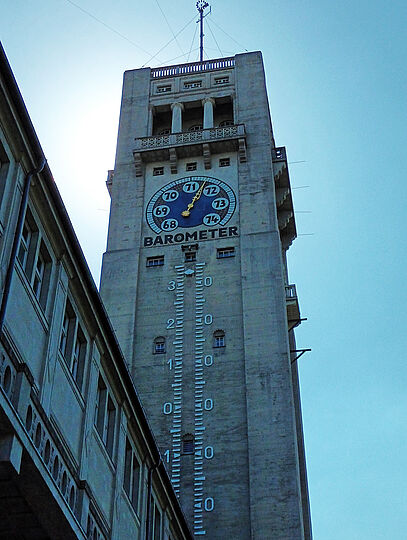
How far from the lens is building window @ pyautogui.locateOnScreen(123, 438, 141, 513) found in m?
26.6

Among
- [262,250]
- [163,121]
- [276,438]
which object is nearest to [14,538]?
[276,438]

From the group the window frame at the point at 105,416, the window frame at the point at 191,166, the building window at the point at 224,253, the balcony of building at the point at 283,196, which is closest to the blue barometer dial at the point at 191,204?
the window frame at the point at 191,166

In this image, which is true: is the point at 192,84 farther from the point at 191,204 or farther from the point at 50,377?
the point at 50,377

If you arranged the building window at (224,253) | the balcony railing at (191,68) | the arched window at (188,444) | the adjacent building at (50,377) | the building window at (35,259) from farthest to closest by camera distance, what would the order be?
the balcony railing at (191,68) < the building window at (224,253) < the arched window at (188,444) < the building window at (35,259) < the adjacent building at (50,377)

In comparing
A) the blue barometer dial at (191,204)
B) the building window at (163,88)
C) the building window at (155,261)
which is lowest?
the building window at (155,261)

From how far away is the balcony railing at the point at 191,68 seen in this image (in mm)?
67375

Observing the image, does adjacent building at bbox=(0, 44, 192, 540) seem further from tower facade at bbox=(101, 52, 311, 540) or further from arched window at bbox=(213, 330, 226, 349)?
arched window at bbox=(213, 330, 226, 349)

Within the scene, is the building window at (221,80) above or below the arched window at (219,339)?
above

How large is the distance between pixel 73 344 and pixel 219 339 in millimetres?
28937

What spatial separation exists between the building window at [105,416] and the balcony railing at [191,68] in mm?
45050

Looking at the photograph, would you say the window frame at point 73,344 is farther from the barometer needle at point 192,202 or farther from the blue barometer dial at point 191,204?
the barometer needle at point 192,202

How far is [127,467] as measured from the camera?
2694 centimetres

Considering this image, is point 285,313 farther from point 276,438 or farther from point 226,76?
point 226,76

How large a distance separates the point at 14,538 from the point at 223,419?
1126 inches
